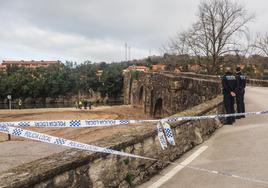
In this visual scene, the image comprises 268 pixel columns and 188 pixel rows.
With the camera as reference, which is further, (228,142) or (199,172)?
(228,142)

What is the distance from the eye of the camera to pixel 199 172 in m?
7.54

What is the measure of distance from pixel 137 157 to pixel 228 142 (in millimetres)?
3972

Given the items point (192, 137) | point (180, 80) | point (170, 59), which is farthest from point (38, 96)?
point (192, 137)

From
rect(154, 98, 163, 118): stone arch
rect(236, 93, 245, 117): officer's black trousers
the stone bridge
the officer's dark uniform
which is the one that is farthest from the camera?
rect(154, 98, 163, 118): stone arch

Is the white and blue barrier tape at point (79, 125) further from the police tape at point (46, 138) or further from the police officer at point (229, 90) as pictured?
the police officer at point (229, 90)

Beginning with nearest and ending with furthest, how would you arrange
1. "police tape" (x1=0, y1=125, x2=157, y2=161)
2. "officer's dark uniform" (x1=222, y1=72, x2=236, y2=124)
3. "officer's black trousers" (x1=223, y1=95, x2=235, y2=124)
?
1. "police tape" (x1=0, y1=125, x2=157, y2=161)
2. "officer's dark uniform" (x1=222, y1=72, x2=236, y2=124)
3. "officer's black trousers" (x1=223, y1=95, x2=235, y2=124)

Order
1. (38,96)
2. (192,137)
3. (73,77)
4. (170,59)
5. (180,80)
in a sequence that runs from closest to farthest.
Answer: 1. (192,137)
2. (180,80)
3. (170,59)
4. (38,96)
5. (73,77)

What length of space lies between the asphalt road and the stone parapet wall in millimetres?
238

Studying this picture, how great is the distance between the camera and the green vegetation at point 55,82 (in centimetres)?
11756

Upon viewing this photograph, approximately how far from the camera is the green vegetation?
11756cm

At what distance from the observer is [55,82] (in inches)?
4811

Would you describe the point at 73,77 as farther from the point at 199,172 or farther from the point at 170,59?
the point at 199,172

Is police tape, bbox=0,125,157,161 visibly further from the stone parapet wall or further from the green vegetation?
the green vegetation

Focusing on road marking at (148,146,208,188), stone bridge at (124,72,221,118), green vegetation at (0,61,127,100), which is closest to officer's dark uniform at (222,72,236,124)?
road marking at (148,146,208,188)
